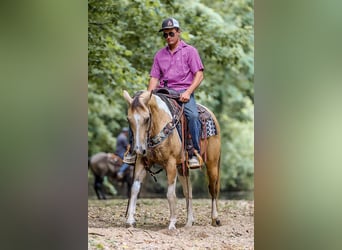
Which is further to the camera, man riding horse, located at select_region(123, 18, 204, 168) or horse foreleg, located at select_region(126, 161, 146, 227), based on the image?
man riding horse, located at select_region(123, 18, 204, 168)

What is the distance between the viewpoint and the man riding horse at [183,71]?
6.37 m

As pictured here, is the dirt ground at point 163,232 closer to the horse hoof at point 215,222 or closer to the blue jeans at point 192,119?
the horse hoof at point 215,222

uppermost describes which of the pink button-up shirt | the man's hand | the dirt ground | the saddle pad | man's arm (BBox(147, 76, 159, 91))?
the pink button-up shirt

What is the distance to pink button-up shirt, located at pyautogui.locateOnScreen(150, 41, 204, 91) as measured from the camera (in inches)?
253

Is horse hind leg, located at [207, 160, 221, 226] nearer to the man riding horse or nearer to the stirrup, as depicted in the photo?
the man riding horse

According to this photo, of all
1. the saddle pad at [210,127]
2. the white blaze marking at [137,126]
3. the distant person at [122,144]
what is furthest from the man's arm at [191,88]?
the distant person at [122,144]

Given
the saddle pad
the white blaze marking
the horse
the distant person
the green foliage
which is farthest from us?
the horse

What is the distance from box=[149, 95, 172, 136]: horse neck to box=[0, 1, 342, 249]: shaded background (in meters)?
0.55

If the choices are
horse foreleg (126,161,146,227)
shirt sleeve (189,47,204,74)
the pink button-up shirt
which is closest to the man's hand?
the pink button-up shirt

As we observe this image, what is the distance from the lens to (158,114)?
6.15 meters
